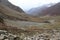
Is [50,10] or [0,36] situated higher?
[50,10]

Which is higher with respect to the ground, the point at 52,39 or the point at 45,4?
the point at 45,4

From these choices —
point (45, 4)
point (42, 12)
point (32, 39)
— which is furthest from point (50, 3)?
point (32, 39)

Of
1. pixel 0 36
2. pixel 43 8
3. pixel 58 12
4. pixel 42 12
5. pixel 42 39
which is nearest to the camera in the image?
pixel 0 36

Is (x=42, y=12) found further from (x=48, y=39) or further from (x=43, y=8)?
(x=48, y=39)

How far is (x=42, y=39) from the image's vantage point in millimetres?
19844

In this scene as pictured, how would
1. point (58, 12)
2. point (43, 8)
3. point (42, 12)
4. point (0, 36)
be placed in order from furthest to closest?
point (43, 8)
point (42, 12)
point (58, 12)
point (0, 36)

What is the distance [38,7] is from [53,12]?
1815cm

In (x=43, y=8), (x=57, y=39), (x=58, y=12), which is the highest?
(x=43, y=8)

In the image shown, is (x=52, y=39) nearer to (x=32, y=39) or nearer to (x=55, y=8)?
(x=32, y=39)

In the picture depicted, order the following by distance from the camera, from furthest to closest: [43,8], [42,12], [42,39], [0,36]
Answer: [43,8] → [42,12] → [42,39] → [0,36]

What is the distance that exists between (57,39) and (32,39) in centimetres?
214

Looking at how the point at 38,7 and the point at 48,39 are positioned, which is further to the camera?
the point at 38,7

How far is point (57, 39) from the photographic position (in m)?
20.1

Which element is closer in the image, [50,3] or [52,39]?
[52,39]
